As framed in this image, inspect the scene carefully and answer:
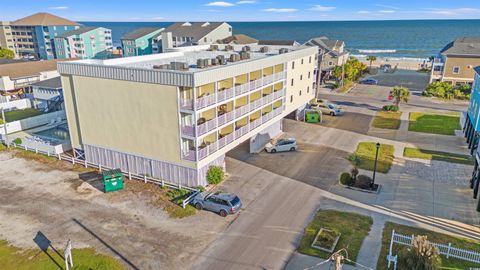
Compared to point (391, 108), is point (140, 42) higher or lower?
higher

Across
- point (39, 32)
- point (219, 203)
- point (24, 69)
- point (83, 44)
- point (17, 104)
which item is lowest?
point (219, 203)

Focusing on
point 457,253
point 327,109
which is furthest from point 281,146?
point 457,253

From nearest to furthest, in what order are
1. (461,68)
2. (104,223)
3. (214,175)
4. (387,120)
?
(104,223) < (214,175) < (387,120) < (461,68)

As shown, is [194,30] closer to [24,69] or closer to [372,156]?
[24,69]

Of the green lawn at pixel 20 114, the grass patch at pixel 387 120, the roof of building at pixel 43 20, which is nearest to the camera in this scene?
the grass patch at pixel 387 120

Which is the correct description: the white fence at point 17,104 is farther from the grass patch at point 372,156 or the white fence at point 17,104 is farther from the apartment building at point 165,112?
the grass patch at point 372,156

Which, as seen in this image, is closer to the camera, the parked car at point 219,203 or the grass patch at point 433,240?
the grass patch at point 433,240

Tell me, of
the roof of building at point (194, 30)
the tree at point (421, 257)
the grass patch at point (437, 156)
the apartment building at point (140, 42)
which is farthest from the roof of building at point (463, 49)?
the apartment building at point (140, 42)

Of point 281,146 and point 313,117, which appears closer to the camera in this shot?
point 281,146
